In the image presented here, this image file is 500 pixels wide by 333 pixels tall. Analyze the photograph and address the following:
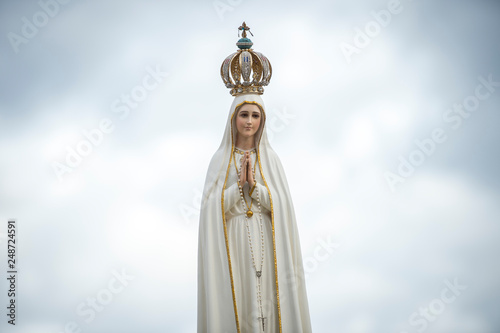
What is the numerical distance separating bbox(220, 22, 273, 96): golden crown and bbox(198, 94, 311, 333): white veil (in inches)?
6.3

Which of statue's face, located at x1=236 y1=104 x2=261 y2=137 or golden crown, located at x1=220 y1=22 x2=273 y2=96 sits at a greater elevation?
golden crown, located at x1=220 y1=22 x2=273 y2=96

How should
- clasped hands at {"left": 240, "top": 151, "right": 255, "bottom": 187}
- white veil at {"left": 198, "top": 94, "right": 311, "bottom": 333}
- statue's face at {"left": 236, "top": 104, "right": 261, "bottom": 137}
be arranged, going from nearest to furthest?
white veil at {"left": 198, "top": 94, "right": 311, "bottom": 333} → clasped hands at {"left": 240, "top": 151, "right": 255, "bottom": 187} → statue's face at {"left": 236, "top": 104, "right": 261, "bottom": 137}

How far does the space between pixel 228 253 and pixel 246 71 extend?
264 centimetres

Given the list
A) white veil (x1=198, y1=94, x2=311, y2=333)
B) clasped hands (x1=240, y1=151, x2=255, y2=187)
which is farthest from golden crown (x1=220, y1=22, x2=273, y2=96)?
clasped hands (x1=240, y1=151, x2=255, y2=187)

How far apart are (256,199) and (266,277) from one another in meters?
1.09

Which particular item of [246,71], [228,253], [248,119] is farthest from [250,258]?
[246,71]

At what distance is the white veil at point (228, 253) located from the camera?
10.6 meters

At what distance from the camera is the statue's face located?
1112cm

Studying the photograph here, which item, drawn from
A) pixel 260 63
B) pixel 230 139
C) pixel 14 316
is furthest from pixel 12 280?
pixel 260 63

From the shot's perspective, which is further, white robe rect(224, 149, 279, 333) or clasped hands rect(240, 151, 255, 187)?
clasped hands rect(240, 151, 255, 187)

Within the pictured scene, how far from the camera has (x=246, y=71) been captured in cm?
1128

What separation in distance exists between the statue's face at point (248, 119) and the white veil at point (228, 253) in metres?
0.08

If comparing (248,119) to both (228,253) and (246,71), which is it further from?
(228,253)

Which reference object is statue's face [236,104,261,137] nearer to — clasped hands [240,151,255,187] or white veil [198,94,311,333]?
white veil [198,94,311,333]
